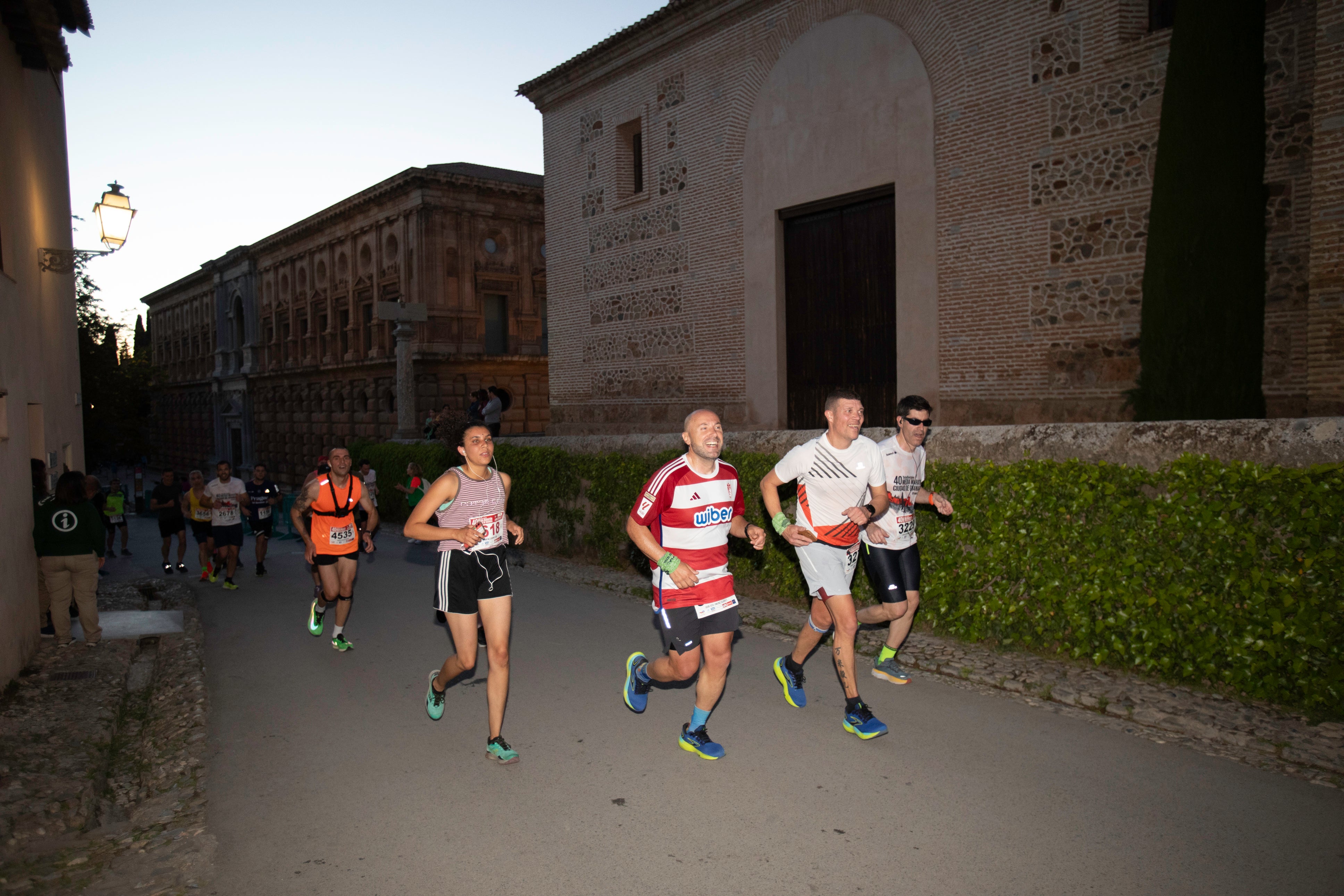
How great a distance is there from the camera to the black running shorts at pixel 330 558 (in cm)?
884

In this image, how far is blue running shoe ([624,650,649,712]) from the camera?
6270 millimetres

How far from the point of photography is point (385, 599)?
11625 millimetres

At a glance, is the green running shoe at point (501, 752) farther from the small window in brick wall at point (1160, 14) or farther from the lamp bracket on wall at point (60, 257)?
the small window in brick wall at point (1160, 14)

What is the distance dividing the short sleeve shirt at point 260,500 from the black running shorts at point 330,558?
6.36m

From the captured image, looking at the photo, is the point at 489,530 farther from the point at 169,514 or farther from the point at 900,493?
the point at 169,514

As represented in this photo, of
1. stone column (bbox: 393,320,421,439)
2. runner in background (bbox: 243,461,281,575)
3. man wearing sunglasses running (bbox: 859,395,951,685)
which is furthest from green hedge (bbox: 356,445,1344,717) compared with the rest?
stone column (bbox: 393,320,421,439)

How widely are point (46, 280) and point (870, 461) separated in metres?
11.5

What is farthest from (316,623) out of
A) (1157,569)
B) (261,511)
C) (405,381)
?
(405,381)

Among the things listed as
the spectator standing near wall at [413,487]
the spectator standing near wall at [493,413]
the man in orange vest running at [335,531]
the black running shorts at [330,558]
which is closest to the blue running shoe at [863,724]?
the man in orange vest running at [335,531]

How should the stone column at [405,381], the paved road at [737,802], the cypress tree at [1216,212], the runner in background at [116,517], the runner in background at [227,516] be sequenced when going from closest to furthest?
1. the paved road at [737,802]
2. the cypress tree at [1216,212]
3. the runner in background at [227,516]
4. the runner in background at [116,517]
5. the stone column at [405,381]

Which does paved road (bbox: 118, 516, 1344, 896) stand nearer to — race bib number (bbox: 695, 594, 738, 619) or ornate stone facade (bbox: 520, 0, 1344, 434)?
race bib number (bbox: 695, 594, 738, 619)

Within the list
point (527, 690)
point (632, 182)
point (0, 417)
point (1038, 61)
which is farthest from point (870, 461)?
point (632, 182)

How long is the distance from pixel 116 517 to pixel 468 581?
1723 centimetres

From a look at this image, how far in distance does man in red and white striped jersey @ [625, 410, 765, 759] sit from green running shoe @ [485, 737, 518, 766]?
3.48 feet
